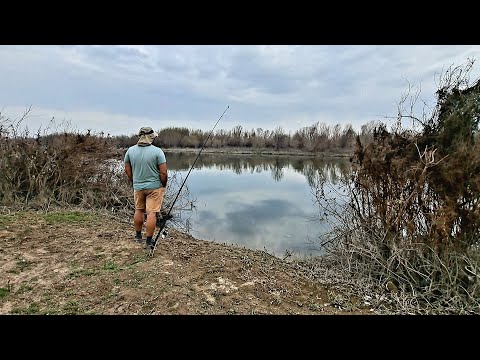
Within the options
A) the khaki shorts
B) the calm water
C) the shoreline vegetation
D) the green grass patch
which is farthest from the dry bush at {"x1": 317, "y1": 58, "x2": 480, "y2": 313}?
the green grass patch

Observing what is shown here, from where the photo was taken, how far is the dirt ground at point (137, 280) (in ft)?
10.6

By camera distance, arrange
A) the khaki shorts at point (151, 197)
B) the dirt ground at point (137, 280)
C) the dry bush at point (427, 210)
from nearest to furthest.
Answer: the dirt ground at point (137, 280), the dry bush at point (427, 210), the khaki shorts at point (151, 197)

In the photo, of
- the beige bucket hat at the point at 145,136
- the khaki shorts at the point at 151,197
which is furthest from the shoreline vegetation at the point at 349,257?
the beige bucket hat at the point at 145,136

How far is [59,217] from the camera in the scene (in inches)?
250

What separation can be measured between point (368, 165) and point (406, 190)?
2.28ft

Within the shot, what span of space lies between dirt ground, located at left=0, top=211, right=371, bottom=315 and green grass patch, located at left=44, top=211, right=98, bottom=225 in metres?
0.71

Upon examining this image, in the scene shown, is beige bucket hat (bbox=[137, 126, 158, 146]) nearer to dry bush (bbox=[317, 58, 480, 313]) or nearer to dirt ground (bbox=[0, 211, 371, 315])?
dirt ground (bbox=[0, 211, 371, 315])

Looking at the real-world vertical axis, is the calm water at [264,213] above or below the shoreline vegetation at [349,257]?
below

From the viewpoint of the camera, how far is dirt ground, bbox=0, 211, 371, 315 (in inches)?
127

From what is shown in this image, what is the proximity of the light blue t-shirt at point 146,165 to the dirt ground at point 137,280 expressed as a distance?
3.57 ft

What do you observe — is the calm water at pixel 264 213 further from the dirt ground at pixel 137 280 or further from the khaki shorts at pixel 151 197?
the khaki shorts at pixel 151 197

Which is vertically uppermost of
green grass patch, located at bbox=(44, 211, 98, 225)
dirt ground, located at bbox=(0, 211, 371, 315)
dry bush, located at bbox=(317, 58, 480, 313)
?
dry bush, located at bbox=(317, 58, 480, 313)

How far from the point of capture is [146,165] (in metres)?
4.30
